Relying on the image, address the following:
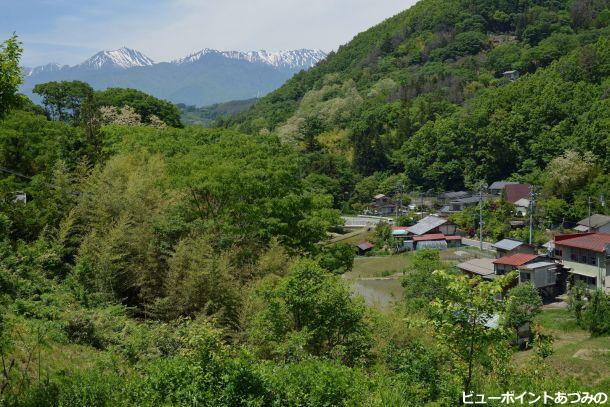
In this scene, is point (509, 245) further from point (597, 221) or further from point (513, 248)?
point (597, 221)

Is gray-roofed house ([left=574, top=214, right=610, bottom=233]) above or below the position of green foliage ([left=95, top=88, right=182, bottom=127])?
below

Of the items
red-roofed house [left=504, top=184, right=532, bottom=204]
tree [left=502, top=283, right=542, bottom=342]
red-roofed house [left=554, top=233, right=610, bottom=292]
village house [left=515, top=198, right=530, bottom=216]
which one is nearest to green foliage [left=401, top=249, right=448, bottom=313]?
tree [left=502, top=283, right=542, bottom=342]

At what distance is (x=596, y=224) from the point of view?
2991cm

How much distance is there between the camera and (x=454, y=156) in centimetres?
4884

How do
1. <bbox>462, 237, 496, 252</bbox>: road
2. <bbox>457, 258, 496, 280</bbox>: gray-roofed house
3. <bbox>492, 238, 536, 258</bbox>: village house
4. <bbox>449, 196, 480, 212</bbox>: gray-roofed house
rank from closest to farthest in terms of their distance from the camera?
<bbox>457, 258, 496, 280</bbox>: gray-roofed house < <bbox>492, 238, 536, 258</bbox>: village house < <bbox>462, 237, 496, 252</bbox>: road < <bbox>449, 196, 480, 212</bbox>: gray-roofed house

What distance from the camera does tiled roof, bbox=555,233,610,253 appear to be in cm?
2177

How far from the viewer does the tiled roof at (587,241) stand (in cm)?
2177

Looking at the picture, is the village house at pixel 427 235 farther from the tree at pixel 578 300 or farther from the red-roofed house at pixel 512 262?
the tree at pixel 578 300

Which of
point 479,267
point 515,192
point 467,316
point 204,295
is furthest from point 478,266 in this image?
point 467,316

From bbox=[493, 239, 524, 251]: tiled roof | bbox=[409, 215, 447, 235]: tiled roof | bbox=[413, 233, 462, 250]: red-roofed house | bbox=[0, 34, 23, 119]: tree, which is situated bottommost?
bbox=[413, 233, 462, 250]: red-roofed house

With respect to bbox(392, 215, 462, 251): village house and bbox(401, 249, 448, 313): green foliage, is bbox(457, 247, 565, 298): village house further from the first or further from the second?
bbox(392, 215, 462, 251): village house

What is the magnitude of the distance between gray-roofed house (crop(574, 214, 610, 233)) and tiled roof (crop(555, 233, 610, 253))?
23.2 feet

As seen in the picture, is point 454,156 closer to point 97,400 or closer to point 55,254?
point 55,254

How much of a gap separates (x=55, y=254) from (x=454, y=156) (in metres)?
43.5
